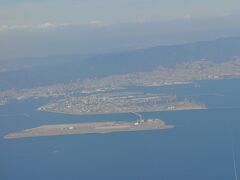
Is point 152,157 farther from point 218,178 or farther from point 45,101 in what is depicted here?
point 45,101

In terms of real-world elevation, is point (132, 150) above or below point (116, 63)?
below

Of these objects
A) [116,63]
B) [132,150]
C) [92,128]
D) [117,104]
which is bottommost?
[132,150]

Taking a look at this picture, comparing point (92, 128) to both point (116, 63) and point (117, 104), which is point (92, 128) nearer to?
point (117, 104)

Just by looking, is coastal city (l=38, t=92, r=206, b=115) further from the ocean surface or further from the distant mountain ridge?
the distant mountain ridge

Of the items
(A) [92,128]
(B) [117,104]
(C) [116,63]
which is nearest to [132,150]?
(A) [92,128]

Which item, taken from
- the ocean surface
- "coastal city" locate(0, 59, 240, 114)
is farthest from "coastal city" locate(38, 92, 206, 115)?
the ocean surface

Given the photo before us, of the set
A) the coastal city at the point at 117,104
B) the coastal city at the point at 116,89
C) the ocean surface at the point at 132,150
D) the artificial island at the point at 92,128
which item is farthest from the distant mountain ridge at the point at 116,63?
the artificial island at the point at 92,128
